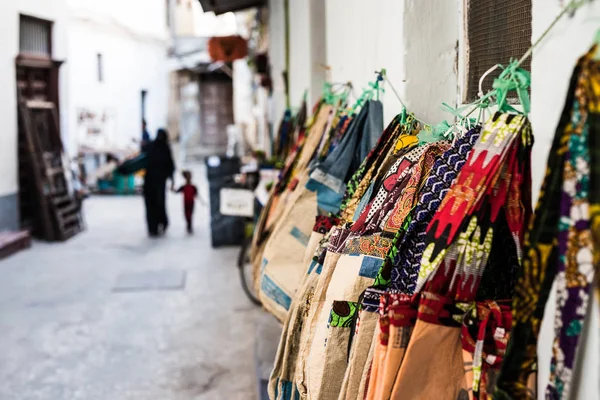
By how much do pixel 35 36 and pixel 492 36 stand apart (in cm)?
883

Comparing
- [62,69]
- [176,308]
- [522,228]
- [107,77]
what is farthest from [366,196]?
[107,77]

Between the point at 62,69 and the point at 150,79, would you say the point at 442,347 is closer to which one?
the point at 62,69

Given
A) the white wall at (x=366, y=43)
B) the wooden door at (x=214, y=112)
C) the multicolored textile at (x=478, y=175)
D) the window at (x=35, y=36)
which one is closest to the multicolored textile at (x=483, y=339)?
the multicolored textile at (x=478, y=175)

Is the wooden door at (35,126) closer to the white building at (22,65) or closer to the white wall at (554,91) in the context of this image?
the white building at (22,65)

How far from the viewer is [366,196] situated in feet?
5.96

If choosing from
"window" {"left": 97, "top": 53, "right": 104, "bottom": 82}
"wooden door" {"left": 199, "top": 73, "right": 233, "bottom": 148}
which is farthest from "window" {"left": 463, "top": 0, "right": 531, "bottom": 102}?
"wooden door" {"left": 199, "top": 73, "right": 233, "bottom": 148}

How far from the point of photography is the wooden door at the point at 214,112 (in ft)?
A: 76.3

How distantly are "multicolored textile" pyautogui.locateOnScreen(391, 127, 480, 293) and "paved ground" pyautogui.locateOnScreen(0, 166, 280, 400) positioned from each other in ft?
8.65

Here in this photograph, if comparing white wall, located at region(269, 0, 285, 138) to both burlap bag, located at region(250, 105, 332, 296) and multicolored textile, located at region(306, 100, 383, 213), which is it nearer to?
burlap bag, located at region(250, 105, 332, 296)

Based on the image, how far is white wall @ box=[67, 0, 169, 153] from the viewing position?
14.3m

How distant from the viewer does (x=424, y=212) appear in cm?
134

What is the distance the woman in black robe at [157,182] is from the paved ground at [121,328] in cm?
89

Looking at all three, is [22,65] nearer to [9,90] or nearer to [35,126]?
[9,90]

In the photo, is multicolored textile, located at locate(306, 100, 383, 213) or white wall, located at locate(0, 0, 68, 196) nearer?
multicolored textile, located at locate(306, 100, 383, 213)
